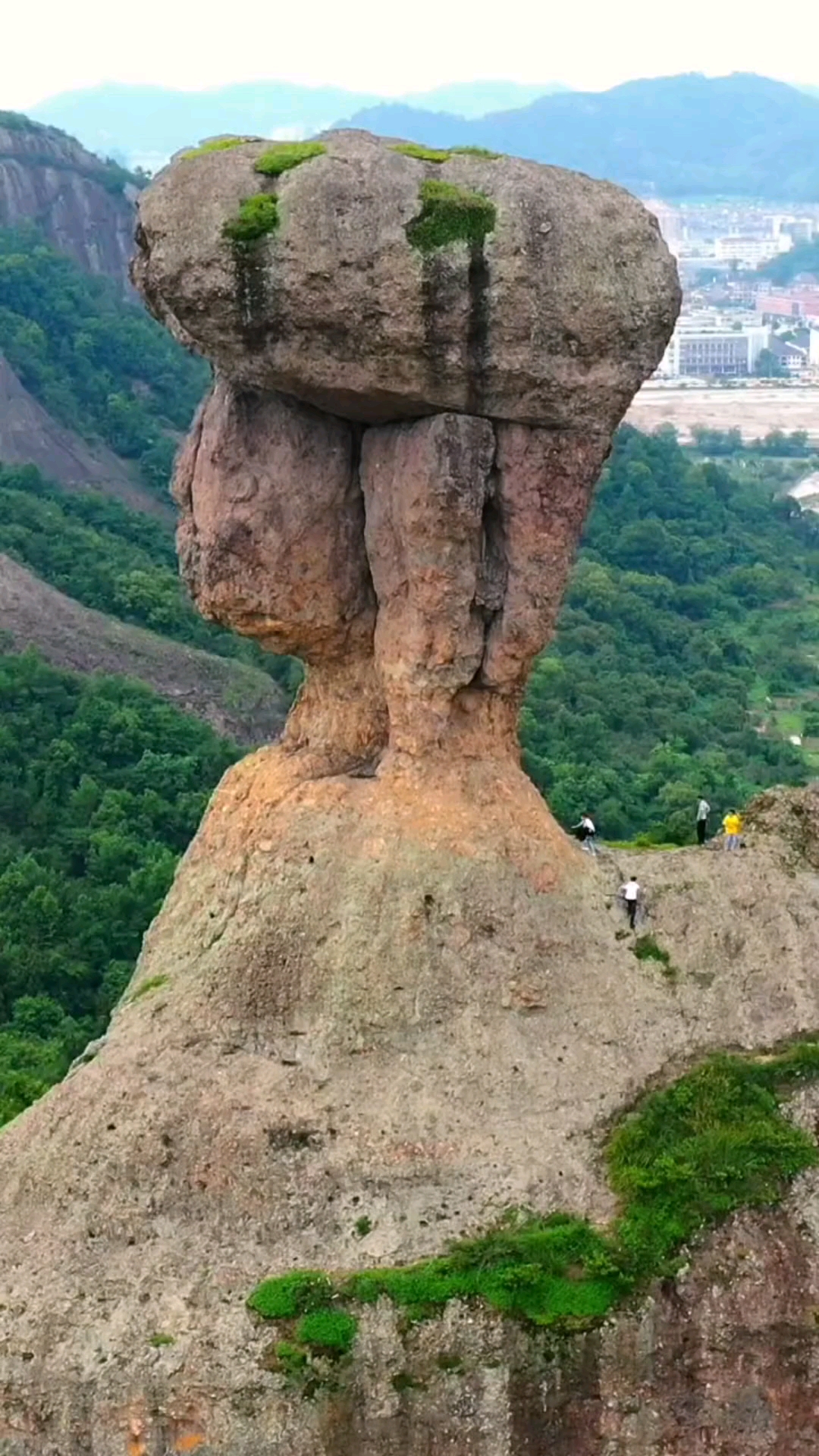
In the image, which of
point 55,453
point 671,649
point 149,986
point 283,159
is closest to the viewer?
point 283,159

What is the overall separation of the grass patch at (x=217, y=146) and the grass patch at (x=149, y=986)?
22.6ft

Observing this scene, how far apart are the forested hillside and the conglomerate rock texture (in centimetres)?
2480

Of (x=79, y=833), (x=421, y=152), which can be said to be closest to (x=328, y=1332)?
(x=421, y=152)

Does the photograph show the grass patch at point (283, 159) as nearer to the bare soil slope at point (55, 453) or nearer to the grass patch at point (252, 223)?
the grass patch at point (252, 223)

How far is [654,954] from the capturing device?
17250 mm

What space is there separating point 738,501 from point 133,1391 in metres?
80.2

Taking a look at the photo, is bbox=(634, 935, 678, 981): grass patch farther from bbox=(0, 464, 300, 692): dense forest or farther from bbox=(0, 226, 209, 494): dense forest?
bbox=(0, 226, 209, 494): dense forest

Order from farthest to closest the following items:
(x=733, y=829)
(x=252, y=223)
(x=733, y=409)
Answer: (x=733, y=409) < (x=733, y=829) < (x=252, y=223)

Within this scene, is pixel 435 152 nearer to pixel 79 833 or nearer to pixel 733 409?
pixel 79 833

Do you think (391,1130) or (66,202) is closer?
(391,1130)

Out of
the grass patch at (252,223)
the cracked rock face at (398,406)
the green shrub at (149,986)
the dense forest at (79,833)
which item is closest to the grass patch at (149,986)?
the green shrub at (149,986)

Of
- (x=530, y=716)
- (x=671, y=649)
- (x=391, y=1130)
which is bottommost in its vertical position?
(x=671, y=649)

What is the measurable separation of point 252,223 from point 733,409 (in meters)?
157

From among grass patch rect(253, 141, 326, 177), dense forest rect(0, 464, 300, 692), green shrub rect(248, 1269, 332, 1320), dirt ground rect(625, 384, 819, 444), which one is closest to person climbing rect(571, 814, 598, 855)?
green shrub rect(248, 1269, 332, 1320)
